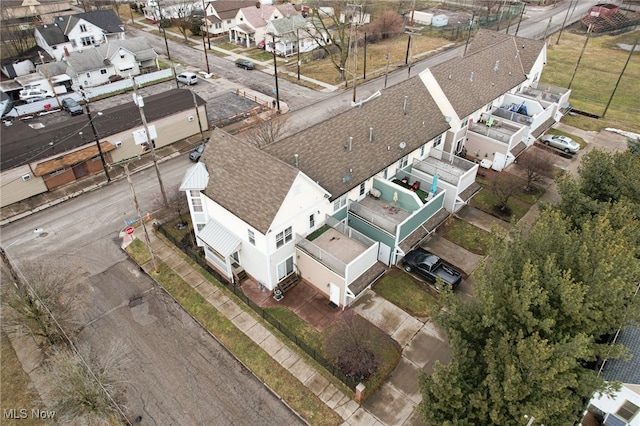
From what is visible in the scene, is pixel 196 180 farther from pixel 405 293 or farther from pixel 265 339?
pixel 405 293

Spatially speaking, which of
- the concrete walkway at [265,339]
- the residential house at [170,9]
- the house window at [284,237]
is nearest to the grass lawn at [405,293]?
the house window at [284,237]

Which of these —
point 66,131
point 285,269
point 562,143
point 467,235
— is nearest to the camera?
point 285,269

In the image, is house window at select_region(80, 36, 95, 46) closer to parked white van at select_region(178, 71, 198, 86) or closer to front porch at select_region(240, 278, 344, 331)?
parked white van at select_region(178, 71, 198, 86)

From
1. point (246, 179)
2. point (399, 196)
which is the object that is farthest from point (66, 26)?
point (399, 196)

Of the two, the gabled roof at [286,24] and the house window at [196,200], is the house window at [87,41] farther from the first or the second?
the house window at [196,200]

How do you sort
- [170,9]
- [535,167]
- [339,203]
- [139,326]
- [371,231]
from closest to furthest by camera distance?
[139,326], [339,203], [371,231], [535,167], [170,9]

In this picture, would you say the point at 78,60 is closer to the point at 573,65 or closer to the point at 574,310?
the point at 574,310

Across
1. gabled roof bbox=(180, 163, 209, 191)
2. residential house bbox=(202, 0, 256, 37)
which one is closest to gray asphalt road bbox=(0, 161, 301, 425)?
gabled roof bbox=(180, 163, 209, 191)
